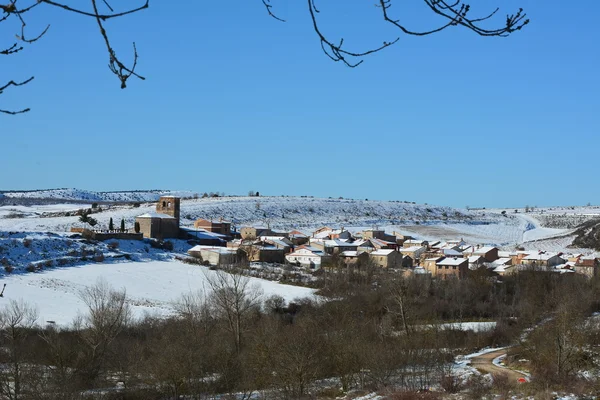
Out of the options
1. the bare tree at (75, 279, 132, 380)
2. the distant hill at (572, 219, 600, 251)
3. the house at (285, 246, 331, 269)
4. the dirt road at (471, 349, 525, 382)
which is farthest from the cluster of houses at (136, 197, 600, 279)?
the bare tree at (75, 279, 132, 380)

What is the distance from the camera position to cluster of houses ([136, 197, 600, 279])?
48209 mm

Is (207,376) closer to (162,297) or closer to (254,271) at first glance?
(162,297)

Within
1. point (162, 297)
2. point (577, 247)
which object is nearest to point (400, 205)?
point (577, 247)

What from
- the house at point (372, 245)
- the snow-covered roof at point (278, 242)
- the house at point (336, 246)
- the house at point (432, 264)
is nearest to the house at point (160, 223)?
the snow-covered roof at point (278, 242)

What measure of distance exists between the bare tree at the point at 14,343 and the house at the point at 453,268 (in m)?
26.7

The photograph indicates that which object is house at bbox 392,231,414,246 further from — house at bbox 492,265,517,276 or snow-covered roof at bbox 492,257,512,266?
house at bbox 492,265,517,276

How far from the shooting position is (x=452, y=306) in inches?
1490

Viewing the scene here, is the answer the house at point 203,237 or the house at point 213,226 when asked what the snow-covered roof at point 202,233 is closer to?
the house at point 203,237

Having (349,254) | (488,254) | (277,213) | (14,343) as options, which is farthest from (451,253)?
(14,343)

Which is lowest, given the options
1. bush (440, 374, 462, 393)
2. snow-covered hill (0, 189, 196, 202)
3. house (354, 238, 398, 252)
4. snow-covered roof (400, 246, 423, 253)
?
bush (440, 374, 462, 393)

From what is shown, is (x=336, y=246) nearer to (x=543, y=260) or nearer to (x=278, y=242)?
(x=278, y=242)

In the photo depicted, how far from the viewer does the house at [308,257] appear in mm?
50875

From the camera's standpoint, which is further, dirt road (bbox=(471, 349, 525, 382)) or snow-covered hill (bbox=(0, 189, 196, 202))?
snow-covered hill (bbox=(0, 189, 196, 202))

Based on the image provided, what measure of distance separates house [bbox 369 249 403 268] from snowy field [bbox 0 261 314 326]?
13.0 m
